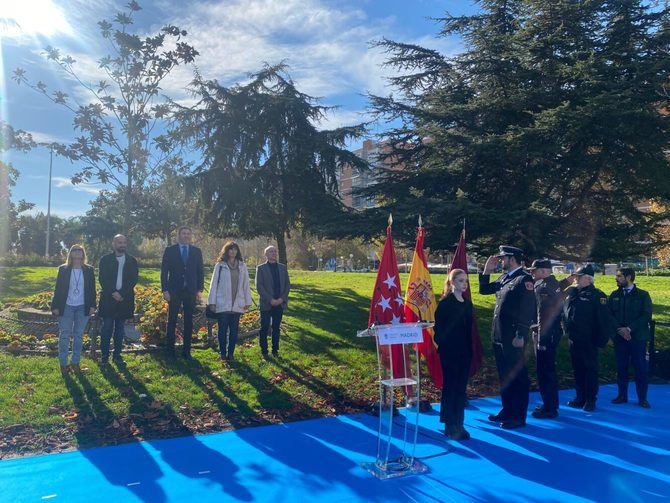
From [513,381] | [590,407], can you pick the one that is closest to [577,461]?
[513,381]

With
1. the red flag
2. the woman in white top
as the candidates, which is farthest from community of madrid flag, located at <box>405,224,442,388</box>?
the woman in white top

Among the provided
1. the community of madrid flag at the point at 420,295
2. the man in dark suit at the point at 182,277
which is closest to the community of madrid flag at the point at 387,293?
the community of madrid flag at the point at 420,295

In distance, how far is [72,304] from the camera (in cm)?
784

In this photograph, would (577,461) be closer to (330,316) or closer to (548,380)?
(548,380)

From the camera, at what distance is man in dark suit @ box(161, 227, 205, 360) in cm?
873

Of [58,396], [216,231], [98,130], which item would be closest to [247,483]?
[58,396]

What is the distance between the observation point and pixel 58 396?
6973 mm

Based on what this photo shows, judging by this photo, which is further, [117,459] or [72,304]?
[72,304]

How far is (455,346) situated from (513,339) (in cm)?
94

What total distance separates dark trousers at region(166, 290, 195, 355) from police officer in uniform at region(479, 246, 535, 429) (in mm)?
4806

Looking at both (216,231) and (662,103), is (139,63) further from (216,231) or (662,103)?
(216,231)

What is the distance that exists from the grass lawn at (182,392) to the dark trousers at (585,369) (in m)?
1.38

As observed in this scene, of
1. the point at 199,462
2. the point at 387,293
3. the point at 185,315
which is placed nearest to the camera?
the point at 199,462

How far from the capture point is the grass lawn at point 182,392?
20.2 feet
